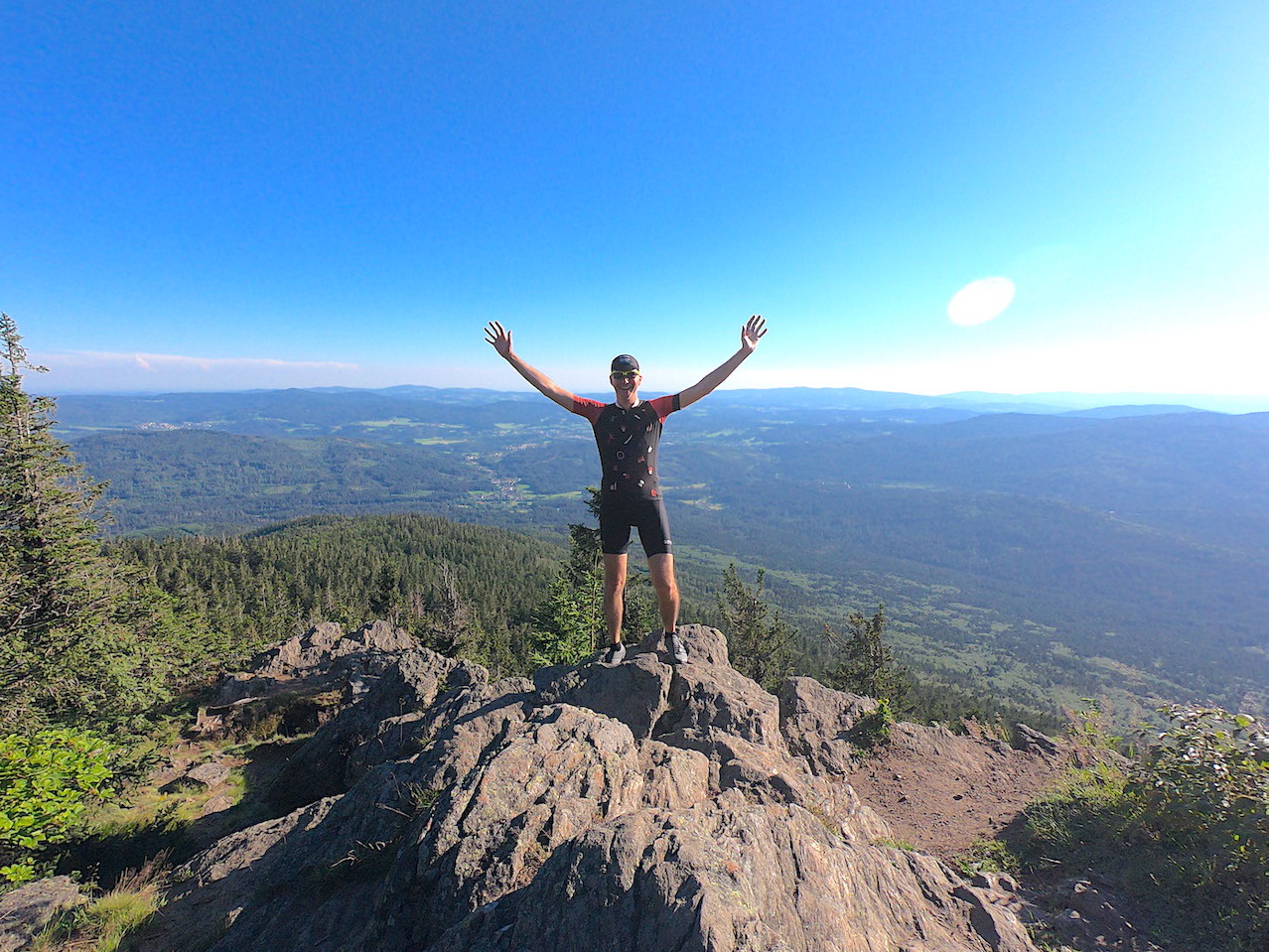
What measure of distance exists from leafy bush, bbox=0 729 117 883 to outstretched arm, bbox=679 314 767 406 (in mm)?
11723

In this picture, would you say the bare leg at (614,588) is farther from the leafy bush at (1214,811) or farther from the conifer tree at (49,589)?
the conifer tree at (49,589)

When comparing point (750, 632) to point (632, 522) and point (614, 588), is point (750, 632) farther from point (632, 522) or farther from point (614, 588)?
point (632, 522)

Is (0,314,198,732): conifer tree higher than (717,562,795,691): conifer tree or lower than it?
higher

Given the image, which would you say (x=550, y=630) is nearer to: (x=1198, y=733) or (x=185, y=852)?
(x=185, y=852)

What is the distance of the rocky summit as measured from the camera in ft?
11.3

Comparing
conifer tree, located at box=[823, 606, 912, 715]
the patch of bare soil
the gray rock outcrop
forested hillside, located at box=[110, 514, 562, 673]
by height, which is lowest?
forested hillside, located at box=[110, 514, 562, 673]

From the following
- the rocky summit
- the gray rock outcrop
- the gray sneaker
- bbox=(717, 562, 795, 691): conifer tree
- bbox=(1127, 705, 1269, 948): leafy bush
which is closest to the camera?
the rocky summit

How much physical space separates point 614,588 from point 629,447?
2.04m

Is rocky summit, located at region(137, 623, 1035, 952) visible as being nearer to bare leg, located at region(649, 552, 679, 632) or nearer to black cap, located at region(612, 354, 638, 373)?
bare leg, located at region(649, 552, 679, 632)

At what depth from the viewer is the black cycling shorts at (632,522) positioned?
20.4 ft

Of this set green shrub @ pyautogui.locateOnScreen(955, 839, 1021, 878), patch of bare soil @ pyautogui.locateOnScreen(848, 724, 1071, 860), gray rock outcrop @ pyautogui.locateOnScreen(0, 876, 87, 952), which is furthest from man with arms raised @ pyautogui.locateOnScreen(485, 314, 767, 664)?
gray rock outcrop @ pyautogui.locateOnScreen(0, 876, 87, 952)

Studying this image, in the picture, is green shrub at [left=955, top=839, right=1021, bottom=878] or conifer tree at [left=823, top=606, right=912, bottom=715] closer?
green shrub at [left=955, top=839, right=1021, bottom=878]

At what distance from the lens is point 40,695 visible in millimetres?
13555

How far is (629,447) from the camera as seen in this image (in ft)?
20.3
